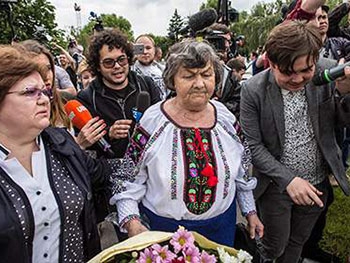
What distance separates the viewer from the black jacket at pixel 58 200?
4.38 ft

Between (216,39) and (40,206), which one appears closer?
(40,206)

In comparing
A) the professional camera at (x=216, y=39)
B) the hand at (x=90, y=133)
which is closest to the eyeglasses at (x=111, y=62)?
the hand at (x=90, y=133)

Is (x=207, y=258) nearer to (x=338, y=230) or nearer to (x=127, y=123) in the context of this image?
(x=127, y=123)

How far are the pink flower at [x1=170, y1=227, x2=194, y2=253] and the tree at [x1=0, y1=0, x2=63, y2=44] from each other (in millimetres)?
9077

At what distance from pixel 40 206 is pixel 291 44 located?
1312 millimetres

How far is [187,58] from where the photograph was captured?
1762 mm

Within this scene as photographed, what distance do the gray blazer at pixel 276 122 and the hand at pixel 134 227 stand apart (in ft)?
2.55

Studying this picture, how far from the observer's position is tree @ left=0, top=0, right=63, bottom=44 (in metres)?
9.26

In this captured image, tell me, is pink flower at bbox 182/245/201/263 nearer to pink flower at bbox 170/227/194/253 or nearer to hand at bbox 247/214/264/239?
pink flower at bbox 170/227/194/253

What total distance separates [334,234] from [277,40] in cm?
161

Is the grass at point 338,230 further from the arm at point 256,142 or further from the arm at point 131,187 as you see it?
the arm at point 131,187

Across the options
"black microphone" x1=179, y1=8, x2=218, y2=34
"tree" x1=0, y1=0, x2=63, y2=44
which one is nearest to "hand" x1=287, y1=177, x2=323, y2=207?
"black microphone" x1=179, y1=8, x2=218, y2=34

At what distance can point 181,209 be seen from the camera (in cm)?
175

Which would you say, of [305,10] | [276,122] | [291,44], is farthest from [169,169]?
[305,10]
